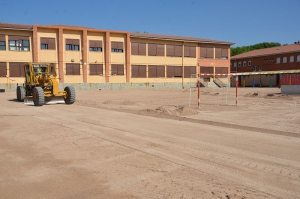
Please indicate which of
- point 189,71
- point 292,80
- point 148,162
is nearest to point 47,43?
point 189,71

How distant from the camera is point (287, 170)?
5.32 metres

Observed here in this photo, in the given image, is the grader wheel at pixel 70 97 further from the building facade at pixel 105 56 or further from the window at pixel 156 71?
the window at pixel 156 71

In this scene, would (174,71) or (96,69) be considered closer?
(96,69)

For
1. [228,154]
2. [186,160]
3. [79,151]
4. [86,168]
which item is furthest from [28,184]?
[228,154]

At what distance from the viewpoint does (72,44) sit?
4150 centimetres

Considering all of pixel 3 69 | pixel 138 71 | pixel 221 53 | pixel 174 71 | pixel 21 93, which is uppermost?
pixel 221 53

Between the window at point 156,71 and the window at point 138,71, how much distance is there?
1.09 meters

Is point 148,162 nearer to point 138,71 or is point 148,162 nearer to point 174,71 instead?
point 138,71

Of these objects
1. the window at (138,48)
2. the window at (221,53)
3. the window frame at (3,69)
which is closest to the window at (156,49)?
the window at (138,48)

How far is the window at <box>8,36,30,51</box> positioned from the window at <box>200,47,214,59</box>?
28899 mm

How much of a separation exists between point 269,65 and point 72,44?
40315 millimetres

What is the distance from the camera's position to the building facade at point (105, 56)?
38409 mm

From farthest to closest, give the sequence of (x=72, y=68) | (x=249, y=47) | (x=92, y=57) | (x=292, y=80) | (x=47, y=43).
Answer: (x=249, y=47) < (x=92, y=57) < (x=72, y=68) < (x=47, y=43) < (x=292, y=80)

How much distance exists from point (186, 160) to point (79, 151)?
2486 millimetres
